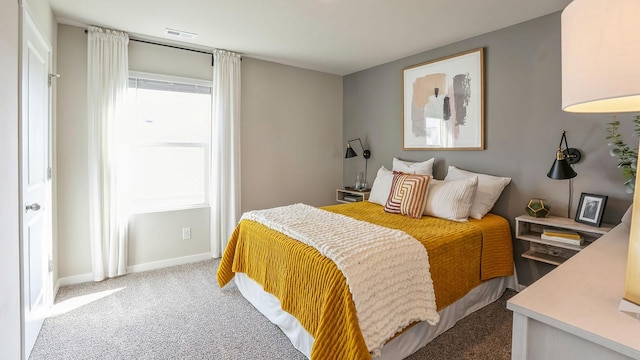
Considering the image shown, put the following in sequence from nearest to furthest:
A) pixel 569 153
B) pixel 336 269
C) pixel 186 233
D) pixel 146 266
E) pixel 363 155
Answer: pixel 336 269
pixel 569 153
pixel 146 266
pixel 186 233
pixel 363 155

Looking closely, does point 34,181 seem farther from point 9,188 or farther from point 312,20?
point 312,20

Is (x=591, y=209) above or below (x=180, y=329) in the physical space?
above

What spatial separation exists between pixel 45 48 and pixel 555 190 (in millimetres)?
4231

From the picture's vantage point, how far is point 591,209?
2375mm

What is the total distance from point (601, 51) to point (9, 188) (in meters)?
2.33

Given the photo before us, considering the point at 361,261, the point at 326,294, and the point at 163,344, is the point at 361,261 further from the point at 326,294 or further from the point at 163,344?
the point at 163,344

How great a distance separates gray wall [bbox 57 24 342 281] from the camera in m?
2.97

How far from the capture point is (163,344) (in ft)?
6.90

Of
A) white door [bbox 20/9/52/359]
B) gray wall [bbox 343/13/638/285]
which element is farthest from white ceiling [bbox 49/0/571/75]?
white door [bbox 20/9/52/359]

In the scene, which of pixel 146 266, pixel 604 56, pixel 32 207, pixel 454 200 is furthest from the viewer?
pixel 146 266

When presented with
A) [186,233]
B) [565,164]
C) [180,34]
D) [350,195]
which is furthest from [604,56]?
[350,195]

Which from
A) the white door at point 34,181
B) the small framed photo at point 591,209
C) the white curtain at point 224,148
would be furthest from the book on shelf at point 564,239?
the white door at point 34,181

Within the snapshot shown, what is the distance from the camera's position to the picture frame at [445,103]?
3.17 m

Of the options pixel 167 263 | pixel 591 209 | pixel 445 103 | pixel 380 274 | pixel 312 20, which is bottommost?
pixel 167 263
